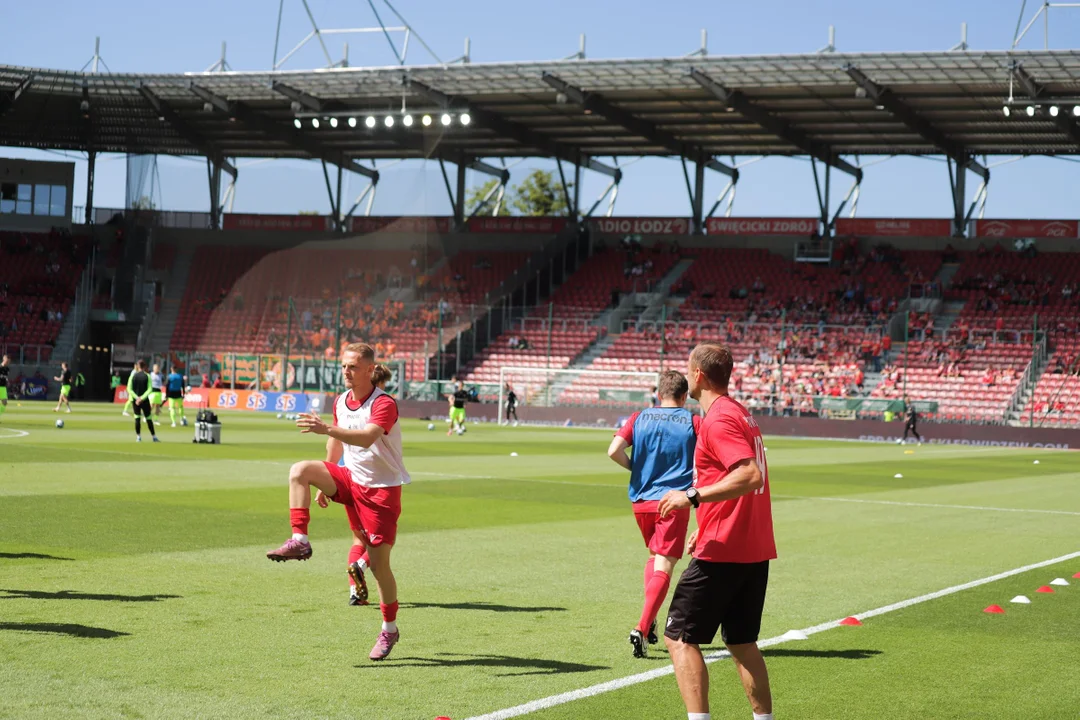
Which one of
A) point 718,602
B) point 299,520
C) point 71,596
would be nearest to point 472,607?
point 299,520

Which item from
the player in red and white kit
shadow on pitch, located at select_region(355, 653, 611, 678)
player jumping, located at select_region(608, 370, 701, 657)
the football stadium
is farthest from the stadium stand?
shadow on pitch, located at select_region(355, 653, 611, 678)

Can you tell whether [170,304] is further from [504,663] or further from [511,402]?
[504,663]

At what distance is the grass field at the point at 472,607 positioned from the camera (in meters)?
7.28

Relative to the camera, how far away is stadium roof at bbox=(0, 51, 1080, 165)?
1914 inches

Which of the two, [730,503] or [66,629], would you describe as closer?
[730,503]

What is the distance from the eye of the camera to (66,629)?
8.67 meters

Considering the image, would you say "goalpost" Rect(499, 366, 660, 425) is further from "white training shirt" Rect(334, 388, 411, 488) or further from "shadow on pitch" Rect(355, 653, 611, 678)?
"shadow on pitch" Rect(355, 653, 611, 678)

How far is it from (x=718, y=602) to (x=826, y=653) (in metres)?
3.08

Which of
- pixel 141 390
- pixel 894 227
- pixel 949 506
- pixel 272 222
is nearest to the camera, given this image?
pixel 949 506

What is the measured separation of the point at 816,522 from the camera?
58.6ft


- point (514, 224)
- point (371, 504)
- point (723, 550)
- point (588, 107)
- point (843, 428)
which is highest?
point (588, 107)

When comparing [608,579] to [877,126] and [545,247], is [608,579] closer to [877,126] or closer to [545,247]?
[877,126]

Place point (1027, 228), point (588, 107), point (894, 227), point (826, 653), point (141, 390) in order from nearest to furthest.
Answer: point (826, 653)
point (141, 390)
point (588, 107)
point (1027, 228)
point (894, 227)

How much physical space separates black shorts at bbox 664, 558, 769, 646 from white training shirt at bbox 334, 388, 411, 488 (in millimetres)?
2889
